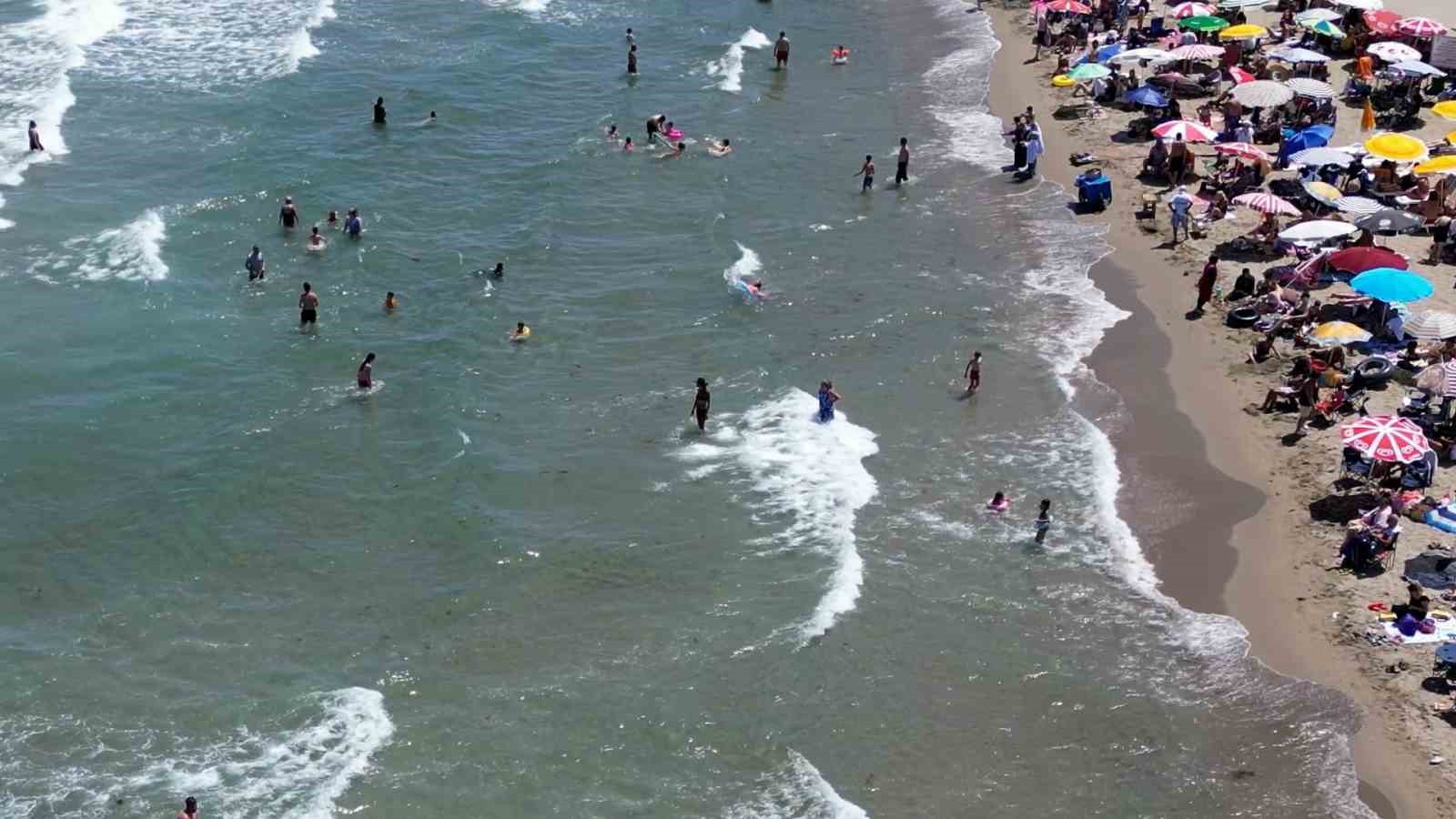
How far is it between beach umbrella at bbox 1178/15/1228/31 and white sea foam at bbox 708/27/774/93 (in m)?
13.9

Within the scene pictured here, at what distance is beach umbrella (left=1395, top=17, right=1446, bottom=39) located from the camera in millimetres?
44625

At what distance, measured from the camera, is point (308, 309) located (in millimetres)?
34969

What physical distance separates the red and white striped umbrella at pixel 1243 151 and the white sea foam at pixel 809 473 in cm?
1394

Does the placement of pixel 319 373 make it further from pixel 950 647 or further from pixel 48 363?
pixel 950 647

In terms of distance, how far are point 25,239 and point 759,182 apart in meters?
18.7

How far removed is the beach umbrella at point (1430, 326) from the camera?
30.6 m

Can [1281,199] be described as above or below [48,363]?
above

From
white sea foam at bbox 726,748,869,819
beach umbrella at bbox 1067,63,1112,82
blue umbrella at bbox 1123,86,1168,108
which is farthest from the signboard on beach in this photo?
white sea foam at bbox 726,748,869,819

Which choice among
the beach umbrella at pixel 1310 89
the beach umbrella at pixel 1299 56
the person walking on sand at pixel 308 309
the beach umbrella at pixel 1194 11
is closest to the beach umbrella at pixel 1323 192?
the beach umbrella at pixel 1310 89

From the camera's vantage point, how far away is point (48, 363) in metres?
33.2

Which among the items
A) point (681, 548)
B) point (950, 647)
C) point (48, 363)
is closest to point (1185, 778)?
point (950, 647)

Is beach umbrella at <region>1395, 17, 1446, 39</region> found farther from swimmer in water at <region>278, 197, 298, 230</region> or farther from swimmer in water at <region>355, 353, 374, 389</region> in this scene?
swimmer in water at <region>278, 197, 298, 230</region>

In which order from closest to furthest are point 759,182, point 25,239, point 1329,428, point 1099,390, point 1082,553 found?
1. point 1082,553
2. point 1329,428
3. point 1099,390
4. point 25,239
5. point 759,182

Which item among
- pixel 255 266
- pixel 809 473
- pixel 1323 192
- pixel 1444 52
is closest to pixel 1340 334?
pixel 1323 192
